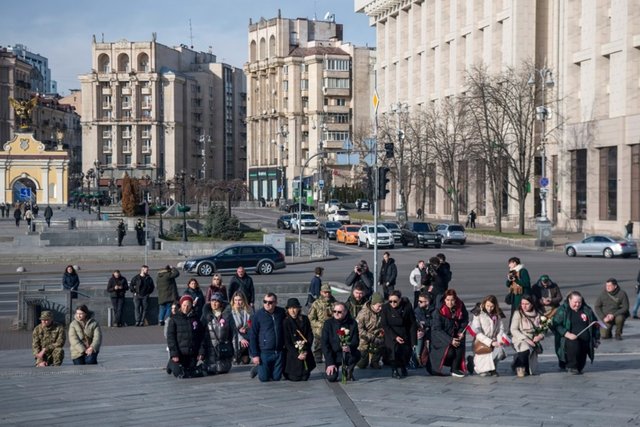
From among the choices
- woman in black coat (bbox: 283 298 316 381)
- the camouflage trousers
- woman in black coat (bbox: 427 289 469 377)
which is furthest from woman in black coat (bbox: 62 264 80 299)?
woman in black coat (bbox: 427 289 469 377)

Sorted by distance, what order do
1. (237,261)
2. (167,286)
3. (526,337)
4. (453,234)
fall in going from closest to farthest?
(526,337) < (167,286) < (237,261) < (453,234)

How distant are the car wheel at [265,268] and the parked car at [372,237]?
590 inches

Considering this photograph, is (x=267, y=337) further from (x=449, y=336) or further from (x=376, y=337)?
(x=449, y=336)

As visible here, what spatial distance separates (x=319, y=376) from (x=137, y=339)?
8978mm

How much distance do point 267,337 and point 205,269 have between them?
2652 centimetres

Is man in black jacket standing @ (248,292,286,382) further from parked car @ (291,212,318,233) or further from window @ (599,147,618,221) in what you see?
parked car @ (291,212,318,233)

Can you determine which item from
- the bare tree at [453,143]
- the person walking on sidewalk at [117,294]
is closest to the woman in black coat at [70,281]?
the person walking on sidewalk at [117,294]

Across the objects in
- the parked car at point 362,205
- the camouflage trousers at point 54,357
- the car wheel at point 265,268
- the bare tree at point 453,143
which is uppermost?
the bare tree at point 453,143

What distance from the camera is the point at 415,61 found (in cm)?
9625

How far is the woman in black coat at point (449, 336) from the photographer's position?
14789mm

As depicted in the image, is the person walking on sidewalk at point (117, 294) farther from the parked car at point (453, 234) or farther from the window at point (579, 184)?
the window at point (579, 184)

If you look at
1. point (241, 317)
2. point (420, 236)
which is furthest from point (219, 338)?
point (420, 236)

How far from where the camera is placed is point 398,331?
48.5ft

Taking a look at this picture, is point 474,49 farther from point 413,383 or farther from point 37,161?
point 413,383
